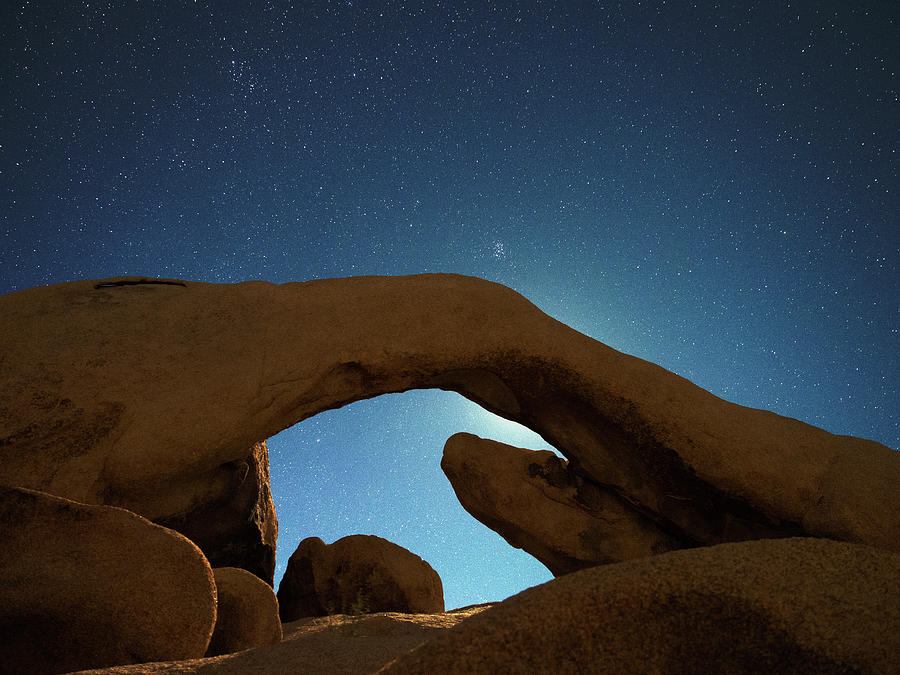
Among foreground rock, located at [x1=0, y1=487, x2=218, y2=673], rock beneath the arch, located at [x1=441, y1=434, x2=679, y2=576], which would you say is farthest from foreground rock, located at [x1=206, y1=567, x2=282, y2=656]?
rock beneath the arch, located at [x1=441, y1=434, x2=679, y2=576]

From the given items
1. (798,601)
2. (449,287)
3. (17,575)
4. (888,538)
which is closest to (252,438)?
(17,575)

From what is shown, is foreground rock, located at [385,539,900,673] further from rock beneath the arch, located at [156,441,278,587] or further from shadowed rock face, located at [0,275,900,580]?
rock beneath the arch, located at [156,441,278,587]

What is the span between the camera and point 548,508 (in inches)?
242

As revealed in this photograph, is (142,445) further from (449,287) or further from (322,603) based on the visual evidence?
(322,603)

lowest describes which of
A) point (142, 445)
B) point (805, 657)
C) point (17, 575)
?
point (17, 575)

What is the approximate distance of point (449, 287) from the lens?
5625mm

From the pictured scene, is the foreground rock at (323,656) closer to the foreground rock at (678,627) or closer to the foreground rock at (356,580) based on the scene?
the foreground rock at (678,627)

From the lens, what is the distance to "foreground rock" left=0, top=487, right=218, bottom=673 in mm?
3064

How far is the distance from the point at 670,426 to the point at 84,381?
480 centimetres

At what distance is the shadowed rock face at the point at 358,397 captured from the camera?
4.17 meters

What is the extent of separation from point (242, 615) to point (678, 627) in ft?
12.6

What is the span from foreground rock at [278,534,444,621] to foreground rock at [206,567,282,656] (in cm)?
284

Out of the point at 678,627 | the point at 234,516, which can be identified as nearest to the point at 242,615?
the point at 234,516

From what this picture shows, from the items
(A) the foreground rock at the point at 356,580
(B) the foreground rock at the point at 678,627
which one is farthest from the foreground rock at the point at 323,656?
(A) the foreground rock at the point at 356,580
